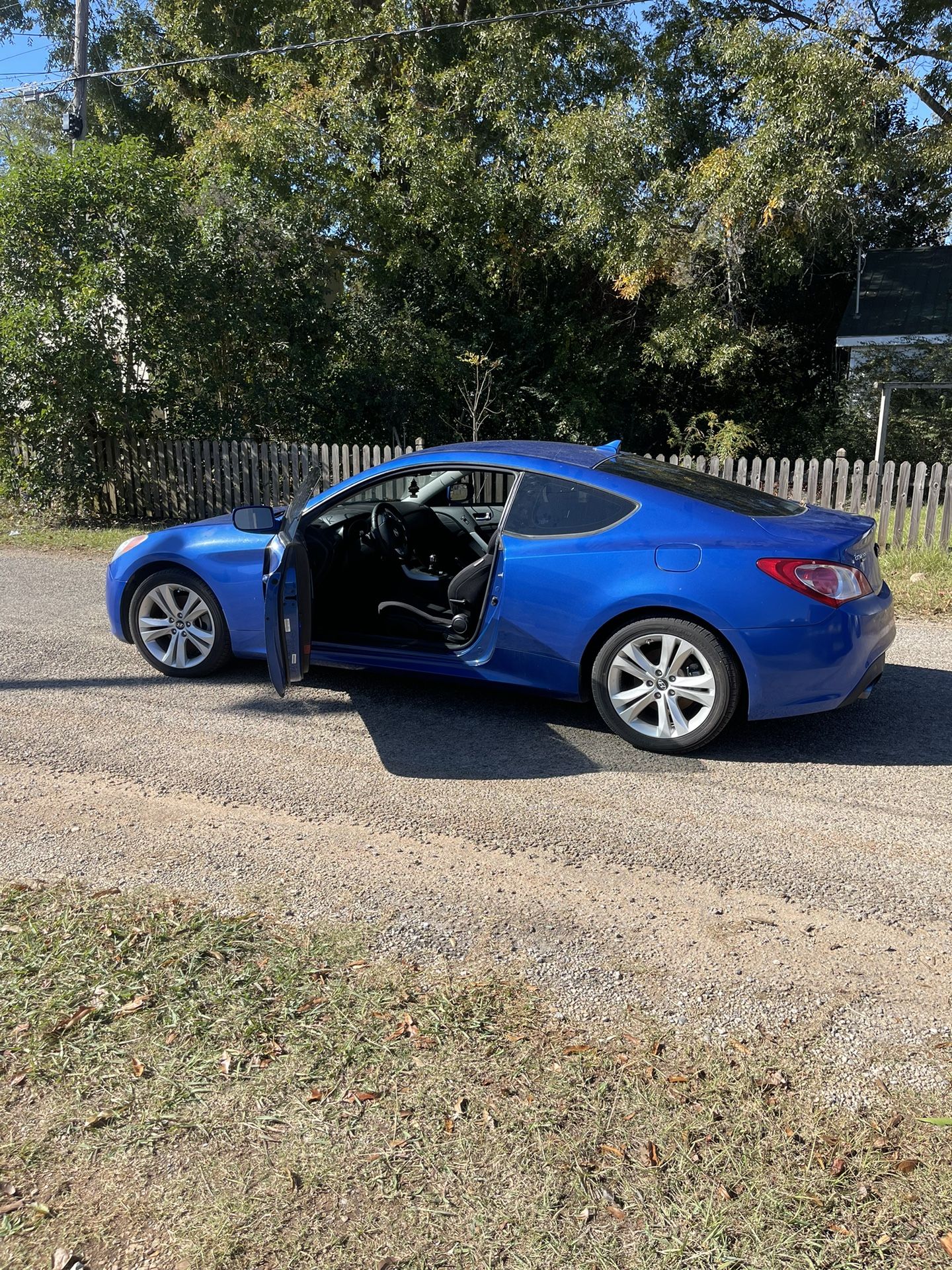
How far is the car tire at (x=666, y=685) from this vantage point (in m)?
4.86

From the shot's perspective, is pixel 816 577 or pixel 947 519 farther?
pixel 947 519

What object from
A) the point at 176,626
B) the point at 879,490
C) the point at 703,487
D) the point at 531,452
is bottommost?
the point at 176,626

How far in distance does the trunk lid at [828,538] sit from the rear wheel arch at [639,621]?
52 cm

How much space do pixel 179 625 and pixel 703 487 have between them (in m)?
3.27

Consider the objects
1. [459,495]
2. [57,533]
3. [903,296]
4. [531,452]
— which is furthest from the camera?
[903,296]

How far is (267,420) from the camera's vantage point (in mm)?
15195

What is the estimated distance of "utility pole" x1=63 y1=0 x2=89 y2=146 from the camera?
616 inches

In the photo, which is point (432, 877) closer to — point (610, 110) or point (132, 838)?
point (132, 838)

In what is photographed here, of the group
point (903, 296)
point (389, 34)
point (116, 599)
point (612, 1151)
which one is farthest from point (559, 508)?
point (903, 296)

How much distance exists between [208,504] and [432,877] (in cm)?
1110

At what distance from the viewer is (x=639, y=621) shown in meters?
5.02

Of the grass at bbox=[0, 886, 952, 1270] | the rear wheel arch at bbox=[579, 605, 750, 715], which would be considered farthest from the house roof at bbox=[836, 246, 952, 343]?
the grass at bbox=[0, 886, 952, 1270]

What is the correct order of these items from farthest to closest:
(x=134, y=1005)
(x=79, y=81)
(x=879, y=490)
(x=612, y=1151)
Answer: (x=79, y=81) → (x=879, y=490) → (x=134, y=1005) → (x=612, y=1151)

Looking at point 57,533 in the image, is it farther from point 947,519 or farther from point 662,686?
point 947,519
